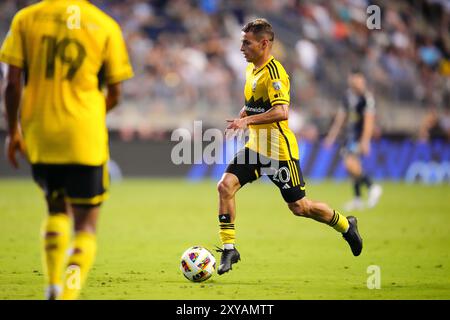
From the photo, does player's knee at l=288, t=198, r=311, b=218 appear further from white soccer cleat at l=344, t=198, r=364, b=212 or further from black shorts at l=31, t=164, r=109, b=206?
white soccer cleat at l=344, t=198, r=364, b=212

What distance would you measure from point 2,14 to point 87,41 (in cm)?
1829

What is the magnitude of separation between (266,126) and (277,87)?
1.71 ft

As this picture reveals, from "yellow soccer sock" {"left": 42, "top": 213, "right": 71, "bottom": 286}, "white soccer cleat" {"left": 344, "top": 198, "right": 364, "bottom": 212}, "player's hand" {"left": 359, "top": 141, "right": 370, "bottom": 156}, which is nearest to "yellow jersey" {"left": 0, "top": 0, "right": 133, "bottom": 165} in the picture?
"yellow soccer sock" {"left": 42, "top": 213, "right": 71, "bottom": 286}

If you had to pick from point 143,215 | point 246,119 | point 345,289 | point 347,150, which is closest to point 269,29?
point 246,119

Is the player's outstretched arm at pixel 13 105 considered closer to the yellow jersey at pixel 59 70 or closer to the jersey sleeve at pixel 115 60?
the yellow jersey at pixel 59 70

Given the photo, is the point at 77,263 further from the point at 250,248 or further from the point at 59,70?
the point at 250,248

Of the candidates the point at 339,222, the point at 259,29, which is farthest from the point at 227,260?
the point at 259,29

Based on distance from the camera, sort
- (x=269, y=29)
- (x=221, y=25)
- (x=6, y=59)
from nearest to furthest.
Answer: (x=6, y=59)
(x=269, y=29)
(x=221, y=25)

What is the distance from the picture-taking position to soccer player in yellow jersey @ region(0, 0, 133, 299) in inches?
244

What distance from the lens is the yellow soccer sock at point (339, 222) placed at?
942 cm

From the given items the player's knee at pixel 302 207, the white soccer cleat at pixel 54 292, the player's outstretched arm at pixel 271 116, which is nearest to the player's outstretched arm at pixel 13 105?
the white soccer cleat at pixel 54 292

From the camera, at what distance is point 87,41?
20.4ft

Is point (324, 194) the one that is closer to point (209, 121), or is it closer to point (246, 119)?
point (209, 121)

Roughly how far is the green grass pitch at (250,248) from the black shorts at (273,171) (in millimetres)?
908
